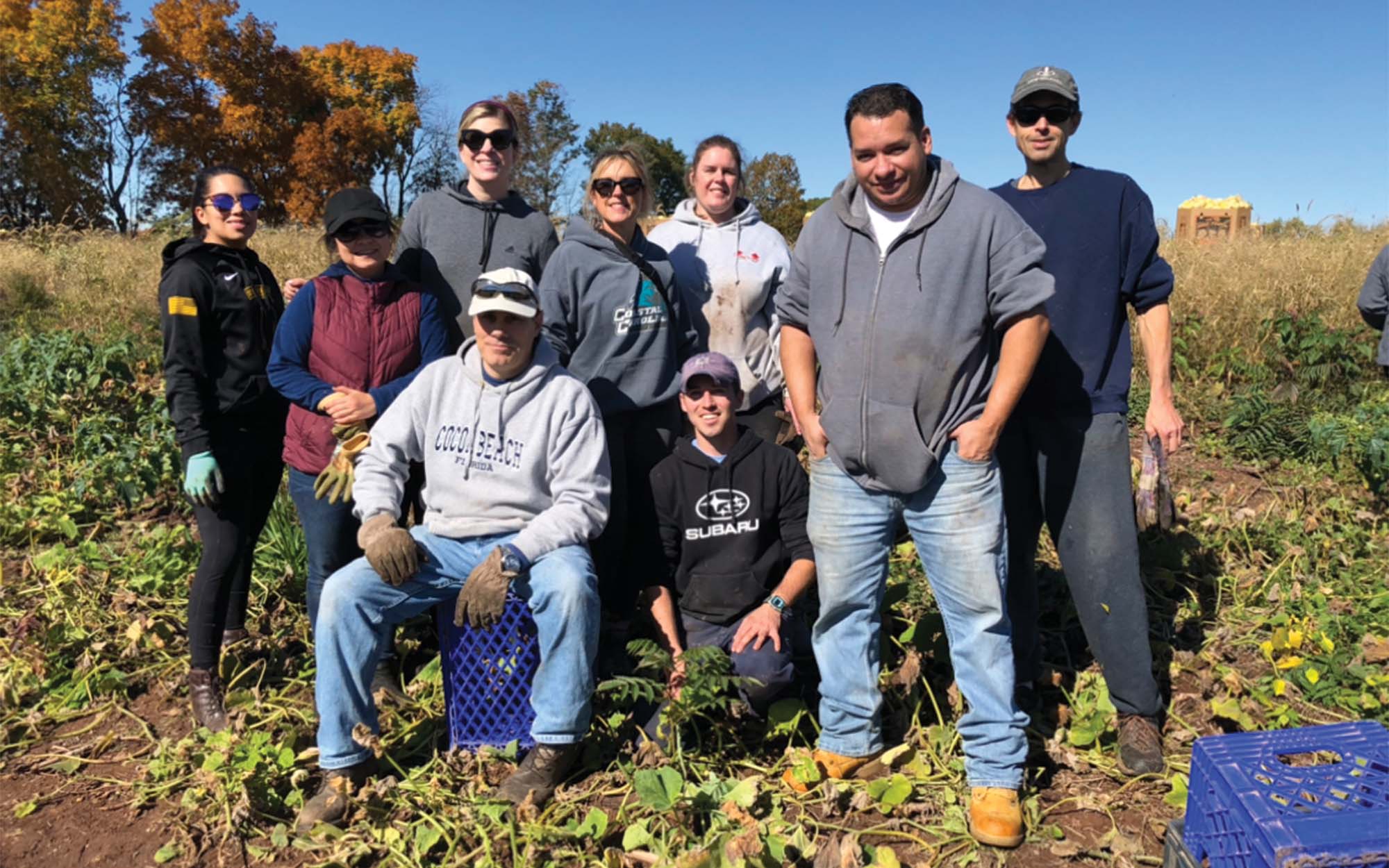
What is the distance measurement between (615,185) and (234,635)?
2.44 meters

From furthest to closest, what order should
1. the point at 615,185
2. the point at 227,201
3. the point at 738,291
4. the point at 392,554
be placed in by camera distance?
the point at 738,291
the point at 615,185
the point at 227,201
the point at 392,554

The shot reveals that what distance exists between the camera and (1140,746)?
2930 millimetres

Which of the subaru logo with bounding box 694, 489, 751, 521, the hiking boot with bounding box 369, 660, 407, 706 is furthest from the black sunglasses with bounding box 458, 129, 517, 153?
the hiking boot with bounding box 369, 660, 407, 706

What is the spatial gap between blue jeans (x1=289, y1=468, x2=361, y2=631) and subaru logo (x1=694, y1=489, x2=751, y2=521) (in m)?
1.26

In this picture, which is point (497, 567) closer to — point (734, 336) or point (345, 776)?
point (345, 776)

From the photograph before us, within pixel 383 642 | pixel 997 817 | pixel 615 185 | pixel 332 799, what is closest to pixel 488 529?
pixel 383 642

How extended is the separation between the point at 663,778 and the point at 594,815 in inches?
9.2

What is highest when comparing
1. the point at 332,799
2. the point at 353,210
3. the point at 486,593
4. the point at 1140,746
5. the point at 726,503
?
the point at 353,210

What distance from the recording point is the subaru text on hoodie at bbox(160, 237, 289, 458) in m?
3.17

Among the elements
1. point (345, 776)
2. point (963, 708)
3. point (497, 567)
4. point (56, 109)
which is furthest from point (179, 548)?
point (56, 109)

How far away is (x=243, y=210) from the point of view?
10.9 feet

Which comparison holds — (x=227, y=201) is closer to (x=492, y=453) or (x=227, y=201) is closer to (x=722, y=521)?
(x=492, y=453)

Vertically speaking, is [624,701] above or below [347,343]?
below

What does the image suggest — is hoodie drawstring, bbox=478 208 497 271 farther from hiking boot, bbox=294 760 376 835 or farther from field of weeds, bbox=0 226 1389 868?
hiking boot, bbox=294 760 376 835
